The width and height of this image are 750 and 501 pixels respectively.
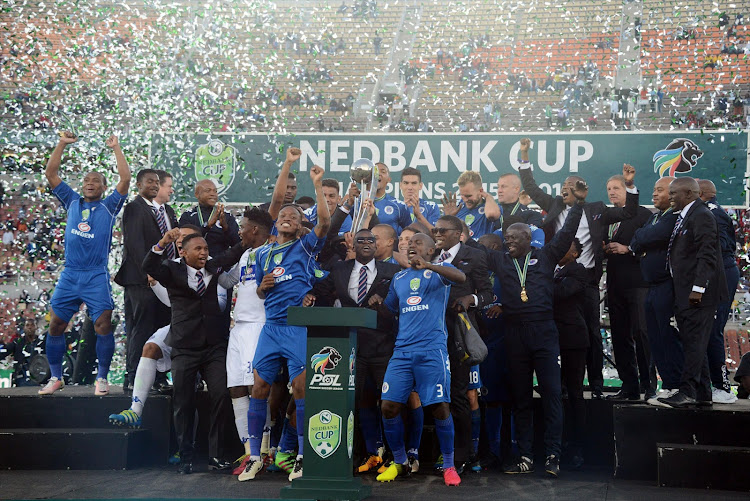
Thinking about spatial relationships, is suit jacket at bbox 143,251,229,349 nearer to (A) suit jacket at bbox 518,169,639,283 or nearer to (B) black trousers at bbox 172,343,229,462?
(B) black trousers at bbox 172,343,229,462

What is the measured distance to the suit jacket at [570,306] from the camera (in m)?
6.26

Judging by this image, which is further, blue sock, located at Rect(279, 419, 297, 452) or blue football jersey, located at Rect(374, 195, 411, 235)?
blue football jersey, located at Rect(374, 195, 411, 235)

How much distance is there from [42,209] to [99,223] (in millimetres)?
8977

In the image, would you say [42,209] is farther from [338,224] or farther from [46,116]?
[338,224]

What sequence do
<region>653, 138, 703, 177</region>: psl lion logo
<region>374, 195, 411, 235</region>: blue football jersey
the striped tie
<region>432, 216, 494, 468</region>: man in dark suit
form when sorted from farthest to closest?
1. <region>653, 138, 703, 177</region>: psl lion logo
2. <region>374, 195, 411, 235</region>: blue football jersey
3. the striped tie
4. <region>432, 216, 494, 468</region>: man in dark suit

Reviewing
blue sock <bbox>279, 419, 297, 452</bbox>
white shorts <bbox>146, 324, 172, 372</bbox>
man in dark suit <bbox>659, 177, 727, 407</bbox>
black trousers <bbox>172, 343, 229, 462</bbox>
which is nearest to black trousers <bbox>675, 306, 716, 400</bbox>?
man in dark suit <bbox>659, 177, 727, 407</bbox>

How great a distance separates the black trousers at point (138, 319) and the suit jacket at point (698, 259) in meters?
4.20

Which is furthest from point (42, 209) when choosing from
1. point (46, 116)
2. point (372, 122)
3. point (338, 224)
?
point (338, 224)

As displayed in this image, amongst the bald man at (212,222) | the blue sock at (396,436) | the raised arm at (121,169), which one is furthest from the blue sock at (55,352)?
the blue sock at (396,436)

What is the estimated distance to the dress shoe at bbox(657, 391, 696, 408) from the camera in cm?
574

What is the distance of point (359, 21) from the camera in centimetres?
1897

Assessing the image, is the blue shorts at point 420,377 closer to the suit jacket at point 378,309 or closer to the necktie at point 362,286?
the suit jacket at point 378,309

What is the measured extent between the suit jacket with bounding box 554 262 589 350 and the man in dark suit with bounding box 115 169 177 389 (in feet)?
10.8

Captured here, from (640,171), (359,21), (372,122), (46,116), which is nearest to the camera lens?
(640,171)
